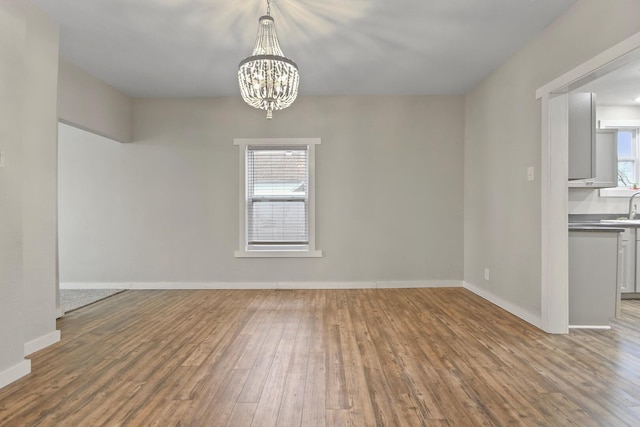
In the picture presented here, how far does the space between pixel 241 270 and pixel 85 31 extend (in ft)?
10.4

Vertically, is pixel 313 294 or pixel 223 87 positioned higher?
pixel 223 87

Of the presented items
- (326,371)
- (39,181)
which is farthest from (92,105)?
(326,371)

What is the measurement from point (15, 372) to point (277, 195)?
329 cm

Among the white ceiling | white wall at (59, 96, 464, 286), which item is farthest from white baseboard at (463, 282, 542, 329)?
the white ceiling

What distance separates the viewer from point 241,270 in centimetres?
488

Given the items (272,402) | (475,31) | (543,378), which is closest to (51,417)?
(272,402)

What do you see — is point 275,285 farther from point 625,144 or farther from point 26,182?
point 625,144

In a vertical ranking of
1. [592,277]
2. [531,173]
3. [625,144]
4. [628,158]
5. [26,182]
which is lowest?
[592,277]

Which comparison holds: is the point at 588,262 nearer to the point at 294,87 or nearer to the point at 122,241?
the point at 294,87

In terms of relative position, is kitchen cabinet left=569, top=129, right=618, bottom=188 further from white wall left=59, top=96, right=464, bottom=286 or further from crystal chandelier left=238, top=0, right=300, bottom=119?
crystal chandelier left=238, top=0, right=300, bottom=119

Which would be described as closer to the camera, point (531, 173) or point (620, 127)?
point (531, 173)

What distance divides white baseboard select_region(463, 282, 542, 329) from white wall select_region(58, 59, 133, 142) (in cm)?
504

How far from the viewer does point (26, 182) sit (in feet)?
8.66

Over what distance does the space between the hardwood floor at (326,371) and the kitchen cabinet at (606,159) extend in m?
1.54
